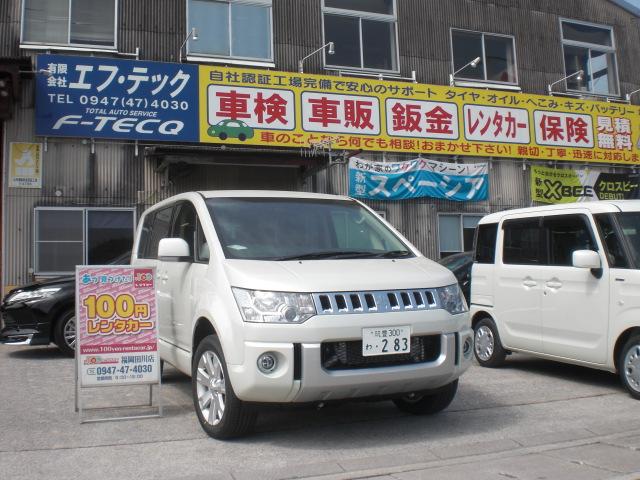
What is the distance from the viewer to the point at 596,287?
6.27 meters

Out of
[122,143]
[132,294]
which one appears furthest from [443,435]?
[122,143]

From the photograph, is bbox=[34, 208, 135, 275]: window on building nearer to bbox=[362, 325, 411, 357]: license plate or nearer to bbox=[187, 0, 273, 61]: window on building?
bbox=[187, 0, 273, 61]: window on building

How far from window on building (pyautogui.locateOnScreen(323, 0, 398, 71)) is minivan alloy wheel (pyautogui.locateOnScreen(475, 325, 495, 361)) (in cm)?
833

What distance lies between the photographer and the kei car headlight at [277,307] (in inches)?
171

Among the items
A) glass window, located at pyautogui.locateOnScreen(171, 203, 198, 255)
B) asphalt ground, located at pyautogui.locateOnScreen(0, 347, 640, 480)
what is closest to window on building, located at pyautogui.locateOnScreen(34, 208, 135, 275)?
asphalt ground, located at pyautogui.locateOnScreen(0, 347, 640, 480)

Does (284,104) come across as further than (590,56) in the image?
No

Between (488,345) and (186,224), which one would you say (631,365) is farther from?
(186,224)

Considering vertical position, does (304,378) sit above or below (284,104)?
below

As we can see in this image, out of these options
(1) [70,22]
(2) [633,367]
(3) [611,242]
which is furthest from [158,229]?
(1) [70,22]

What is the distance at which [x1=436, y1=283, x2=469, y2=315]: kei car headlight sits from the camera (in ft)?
15.7

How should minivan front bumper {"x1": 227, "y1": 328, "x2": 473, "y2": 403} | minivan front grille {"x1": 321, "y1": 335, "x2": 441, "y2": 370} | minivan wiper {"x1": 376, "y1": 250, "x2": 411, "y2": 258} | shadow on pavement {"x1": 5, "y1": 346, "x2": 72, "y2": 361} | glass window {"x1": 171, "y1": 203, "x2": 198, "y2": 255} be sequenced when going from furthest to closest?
shadow on pavement {"x1": 5, "y1": 346, "x2": 72, "y2": 361}
glass window {"x1": 171, "y1": 203, "x2": 198, "y2": 255}
minivan wiper {"x1": 376, "y1": 250, "x2": 411, "y2": 258}
minivan front grille {"x1": 321, "y1": 335, "x2": 441, "y2": 370}
minivan front bumper {"x1": 227, "y1": 328, "x2": 473, "y2": 403}

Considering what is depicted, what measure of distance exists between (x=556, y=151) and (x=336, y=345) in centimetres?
1331

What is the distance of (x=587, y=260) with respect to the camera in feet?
20.1

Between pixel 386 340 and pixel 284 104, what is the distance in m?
9.78
